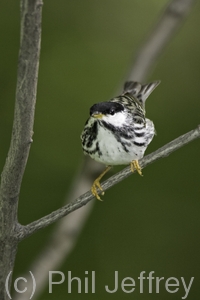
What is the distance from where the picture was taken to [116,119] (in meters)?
2.45

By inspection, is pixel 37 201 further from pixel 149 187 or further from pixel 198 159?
pixel 198 159

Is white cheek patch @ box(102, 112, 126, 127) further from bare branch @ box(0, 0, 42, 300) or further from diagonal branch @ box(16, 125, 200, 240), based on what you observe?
bare branch @ box(0, 0, 42, 300)

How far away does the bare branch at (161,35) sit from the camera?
292 centimetres

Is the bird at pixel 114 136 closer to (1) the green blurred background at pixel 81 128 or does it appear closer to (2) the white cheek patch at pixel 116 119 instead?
(2) the white cheek patch at pixel 116 119

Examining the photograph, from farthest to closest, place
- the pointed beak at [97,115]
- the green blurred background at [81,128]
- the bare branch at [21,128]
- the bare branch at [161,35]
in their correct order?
the green blurred background at [81,128]
the bare branch at [161,35]
the pointed beak at [97,115]
the bare branch at [21,128]

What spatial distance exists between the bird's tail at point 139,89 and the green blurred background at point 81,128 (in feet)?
1.34

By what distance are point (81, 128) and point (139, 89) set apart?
852 millimetres

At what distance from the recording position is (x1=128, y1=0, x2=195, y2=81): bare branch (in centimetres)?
292

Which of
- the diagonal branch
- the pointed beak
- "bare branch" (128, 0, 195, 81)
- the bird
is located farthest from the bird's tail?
the diagonal branch

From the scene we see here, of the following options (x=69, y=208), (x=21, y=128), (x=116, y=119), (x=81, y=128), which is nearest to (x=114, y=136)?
(x=116, y=119)

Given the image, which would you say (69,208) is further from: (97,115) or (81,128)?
(81,128)

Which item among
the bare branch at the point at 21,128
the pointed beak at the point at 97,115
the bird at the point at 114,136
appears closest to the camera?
the bare branch at the point at 21,128

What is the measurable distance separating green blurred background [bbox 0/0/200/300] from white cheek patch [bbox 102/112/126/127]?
3.64 feet

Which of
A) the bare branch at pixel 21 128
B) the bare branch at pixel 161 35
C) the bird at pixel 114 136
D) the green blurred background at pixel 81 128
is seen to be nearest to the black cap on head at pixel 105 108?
the bird at pixel 114 136
